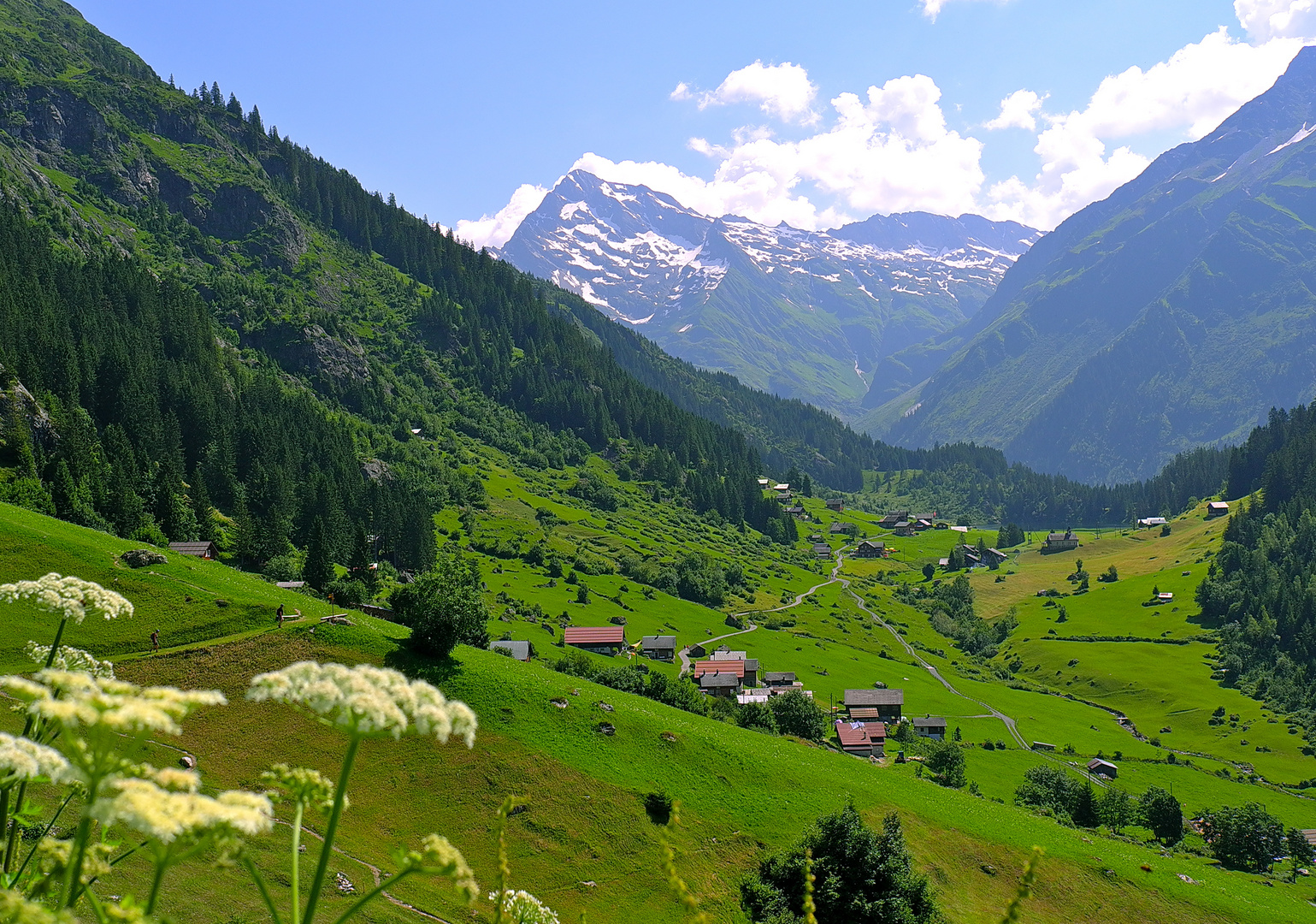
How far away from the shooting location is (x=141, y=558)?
2687 inches

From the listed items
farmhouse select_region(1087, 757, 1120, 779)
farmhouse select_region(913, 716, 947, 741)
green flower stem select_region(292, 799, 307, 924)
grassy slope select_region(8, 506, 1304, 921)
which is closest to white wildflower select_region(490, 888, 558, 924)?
green flower stem select_region(292, 799, 307, 924)

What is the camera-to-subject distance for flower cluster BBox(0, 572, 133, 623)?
11.6 metres

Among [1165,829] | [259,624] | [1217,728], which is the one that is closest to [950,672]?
[1217,728]

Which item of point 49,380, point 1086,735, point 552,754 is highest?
point 49,380

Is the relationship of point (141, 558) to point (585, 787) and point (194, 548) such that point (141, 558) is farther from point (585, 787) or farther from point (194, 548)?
point (585, 787)

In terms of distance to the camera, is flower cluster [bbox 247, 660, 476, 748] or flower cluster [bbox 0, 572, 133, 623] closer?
flower cluster [bbox 247, 660, 476, 748]

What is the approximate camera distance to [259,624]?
2539 inches

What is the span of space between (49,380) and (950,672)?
568 feet

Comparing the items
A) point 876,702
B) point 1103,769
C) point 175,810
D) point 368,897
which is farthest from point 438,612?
point 1103,769

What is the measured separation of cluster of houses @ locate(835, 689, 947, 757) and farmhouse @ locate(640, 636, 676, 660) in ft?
99.5

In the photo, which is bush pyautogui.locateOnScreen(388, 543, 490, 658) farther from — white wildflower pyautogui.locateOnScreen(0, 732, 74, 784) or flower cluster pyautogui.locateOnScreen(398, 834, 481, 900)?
flower cluster pyautogui.locateOnScreen(398, 834, 481, 900)

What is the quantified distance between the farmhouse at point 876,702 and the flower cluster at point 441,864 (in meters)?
135

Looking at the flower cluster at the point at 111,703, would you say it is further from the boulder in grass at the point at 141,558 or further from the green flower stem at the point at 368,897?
the boulder in grass at the point at 141,558

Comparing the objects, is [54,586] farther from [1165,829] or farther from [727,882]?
[1165,829]
